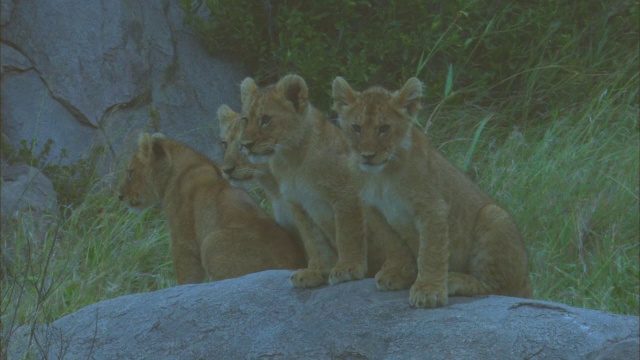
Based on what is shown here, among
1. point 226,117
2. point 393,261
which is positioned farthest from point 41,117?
point 393,261

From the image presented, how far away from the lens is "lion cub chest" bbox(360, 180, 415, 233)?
6.38 metres

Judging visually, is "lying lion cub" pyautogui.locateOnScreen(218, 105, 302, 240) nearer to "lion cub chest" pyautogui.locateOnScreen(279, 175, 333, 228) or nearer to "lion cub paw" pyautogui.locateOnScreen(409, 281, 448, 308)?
"lion cub chest" pyautogui.locateOnScreen(279, 175, 333, 228)

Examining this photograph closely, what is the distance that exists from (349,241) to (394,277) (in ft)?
1.31

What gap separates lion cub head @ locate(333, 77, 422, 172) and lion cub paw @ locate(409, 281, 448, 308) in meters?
0.68

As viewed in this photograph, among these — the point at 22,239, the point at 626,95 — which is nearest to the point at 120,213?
the point at 22,239

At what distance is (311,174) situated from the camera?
6.99 metres

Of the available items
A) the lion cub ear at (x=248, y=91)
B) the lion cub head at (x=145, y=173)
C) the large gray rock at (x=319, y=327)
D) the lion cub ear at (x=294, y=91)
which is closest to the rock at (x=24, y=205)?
the lion cub head at (x=145, y=173)

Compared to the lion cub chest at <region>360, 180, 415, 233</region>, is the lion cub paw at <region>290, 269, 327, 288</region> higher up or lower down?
lower down

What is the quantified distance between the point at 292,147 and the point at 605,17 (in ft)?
20.7

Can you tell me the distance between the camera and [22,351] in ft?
23.2

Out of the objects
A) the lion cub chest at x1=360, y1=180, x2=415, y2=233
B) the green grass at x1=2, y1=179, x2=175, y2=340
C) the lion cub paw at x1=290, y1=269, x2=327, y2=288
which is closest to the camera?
the lion cub chest at x1=360, y1=180, x2=415, y2=233

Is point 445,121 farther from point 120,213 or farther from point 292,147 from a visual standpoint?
point 292,147

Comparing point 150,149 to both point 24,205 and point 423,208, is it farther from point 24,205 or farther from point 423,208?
point 423,208

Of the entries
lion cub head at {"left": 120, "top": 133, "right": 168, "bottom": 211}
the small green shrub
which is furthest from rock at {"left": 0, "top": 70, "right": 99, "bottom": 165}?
lion cub head at {"left": 120, "top": 133, "right": 168, "bottom": 211}
